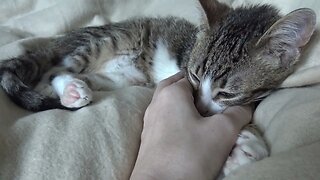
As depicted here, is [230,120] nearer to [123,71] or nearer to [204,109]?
[204,109]

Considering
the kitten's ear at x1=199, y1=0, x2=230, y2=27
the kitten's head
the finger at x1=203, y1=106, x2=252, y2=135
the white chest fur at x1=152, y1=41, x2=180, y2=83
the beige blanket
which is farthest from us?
the white chest fur at x1=152, y1=41, x2=180, y2=83

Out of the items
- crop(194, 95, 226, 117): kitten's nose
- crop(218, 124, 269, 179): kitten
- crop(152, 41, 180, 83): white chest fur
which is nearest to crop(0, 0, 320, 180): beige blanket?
crop(218, 124, 269, 179): kitten

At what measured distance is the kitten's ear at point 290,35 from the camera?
1.17 meters

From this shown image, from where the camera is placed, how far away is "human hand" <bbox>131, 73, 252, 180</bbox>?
0.97 metres

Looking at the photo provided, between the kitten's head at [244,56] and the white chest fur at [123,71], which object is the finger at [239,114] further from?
the white chest fur at [123,71]

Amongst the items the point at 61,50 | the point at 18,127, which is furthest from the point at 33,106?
the point at 61,50

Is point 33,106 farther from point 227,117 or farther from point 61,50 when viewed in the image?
Result: point 227,117

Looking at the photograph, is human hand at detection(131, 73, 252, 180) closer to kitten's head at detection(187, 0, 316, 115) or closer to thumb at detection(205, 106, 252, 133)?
thumb at detection(205, 106, 252, 133)

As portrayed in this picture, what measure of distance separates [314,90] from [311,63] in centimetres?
12

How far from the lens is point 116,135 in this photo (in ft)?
3.67

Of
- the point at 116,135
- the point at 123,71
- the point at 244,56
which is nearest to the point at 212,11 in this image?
the point at 244,56

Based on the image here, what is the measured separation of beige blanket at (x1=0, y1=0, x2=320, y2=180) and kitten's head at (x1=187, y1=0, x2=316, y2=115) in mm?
57

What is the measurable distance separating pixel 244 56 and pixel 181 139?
16.5 inches

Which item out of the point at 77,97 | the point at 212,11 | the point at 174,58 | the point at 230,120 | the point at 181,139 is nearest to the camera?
the point at 181,139
